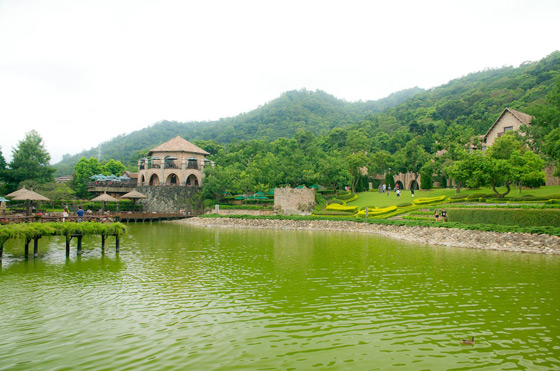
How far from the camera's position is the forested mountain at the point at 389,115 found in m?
70.4

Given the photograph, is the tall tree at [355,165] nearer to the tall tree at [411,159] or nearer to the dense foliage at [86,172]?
the tall tree at [411,159]

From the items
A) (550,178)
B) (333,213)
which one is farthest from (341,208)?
(550,178)

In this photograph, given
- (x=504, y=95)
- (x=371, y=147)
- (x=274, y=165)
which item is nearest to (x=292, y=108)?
(x=371, y=147)

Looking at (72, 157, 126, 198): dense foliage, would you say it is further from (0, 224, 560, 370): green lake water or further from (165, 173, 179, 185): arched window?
(0, 224, 560, 370): green lake water

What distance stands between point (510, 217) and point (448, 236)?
4.03m

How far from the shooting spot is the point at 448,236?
2734 centimetres

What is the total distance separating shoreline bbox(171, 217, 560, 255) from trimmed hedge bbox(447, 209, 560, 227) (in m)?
1.29

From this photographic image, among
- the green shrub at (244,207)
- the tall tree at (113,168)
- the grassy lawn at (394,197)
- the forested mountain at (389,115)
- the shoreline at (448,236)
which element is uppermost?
the forested mountain at (389,115)

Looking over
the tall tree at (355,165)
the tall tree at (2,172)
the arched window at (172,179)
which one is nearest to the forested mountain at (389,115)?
the tall tree at (355,165)

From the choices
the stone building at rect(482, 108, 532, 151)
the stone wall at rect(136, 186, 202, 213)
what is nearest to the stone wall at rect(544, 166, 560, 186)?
the stone building at rect(482, 108, 532, 151)

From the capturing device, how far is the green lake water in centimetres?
830

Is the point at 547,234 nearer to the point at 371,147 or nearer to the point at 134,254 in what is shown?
the point at 134,254

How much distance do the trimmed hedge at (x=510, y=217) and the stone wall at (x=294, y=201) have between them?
69.0 ft

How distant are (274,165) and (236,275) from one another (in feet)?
123
